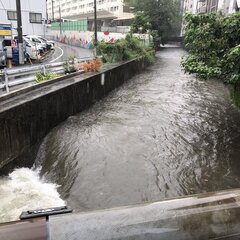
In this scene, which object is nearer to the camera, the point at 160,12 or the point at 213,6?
the point at 160,12

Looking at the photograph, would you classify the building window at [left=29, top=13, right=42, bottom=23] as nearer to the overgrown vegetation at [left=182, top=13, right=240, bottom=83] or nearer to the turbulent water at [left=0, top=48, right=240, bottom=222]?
the turbulent water at [left=0, top=48, right=240, bottom=222]

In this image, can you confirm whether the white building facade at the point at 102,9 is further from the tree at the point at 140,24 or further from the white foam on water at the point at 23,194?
the white foam on water at the point at 23,194

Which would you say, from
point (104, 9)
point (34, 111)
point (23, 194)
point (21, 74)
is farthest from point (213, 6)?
point (23, 194)

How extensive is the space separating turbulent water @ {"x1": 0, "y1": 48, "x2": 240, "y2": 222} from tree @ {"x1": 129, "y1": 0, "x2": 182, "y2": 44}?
34018 mm

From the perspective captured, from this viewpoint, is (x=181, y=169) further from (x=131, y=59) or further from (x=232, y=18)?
(x=131, y=59)

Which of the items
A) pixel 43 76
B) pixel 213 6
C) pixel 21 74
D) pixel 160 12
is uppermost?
pixel 213 6

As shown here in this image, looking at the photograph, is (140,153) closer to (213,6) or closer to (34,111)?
(34,111)

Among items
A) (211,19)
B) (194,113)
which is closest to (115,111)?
(194,113)

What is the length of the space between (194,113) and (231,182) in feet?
20.6

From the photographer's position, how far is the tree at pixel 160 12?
45.1 m

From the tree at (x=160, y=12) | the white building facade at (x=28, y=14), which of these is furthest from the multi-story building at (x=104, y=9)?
the white building facade at (x=28, y=14)

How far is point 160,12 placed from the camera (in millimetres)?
45438

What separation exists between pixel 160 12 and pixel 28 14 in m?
18.9

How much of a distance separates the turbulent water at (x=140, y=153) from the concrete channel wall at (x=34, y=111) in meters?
0.37
